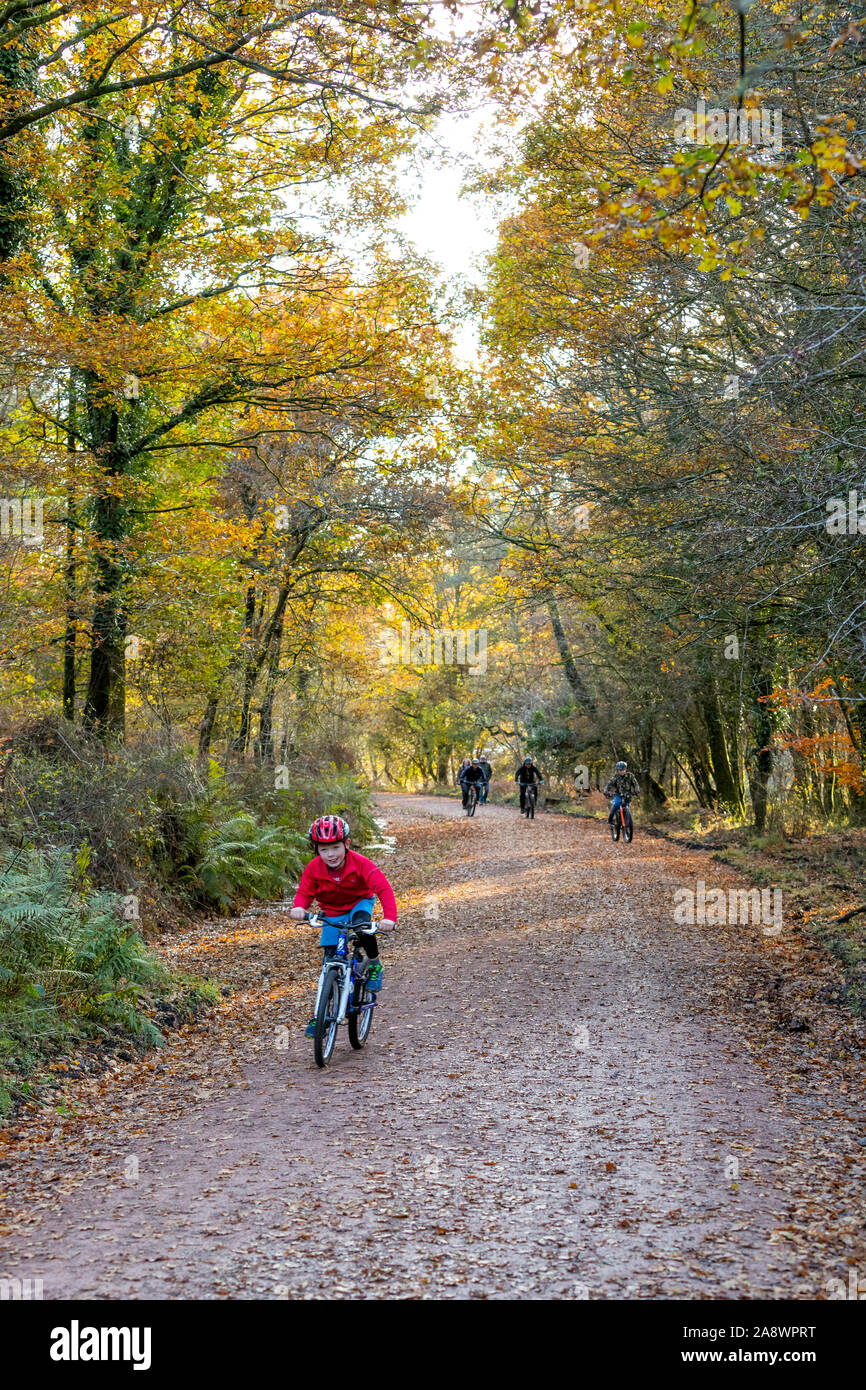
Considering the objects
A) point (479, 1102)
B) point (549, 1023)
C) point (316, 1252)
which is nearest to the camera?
point (316, 1252)

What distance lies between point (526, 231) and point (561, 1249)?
14167 millimetres

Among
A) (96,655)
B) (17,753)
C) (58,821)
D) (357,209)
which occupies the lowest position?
(58,821)

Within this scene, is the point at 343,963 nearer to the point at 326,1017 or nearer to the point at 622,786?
the point at 326,1017

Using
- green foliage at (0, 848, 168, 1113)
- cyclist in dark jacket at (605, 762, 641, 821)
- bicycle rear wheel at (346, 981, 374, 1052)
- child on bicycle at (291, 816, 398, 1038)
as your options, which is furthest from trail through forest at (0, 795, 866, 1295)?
cyclist in dark jacket at (605, 762, 641, 821)

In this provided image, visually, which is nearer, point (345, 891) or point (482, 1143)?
point (482, 1143)

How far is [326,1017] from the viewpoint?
7758 mm

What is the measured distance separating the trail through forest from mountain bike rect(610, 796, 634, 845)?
1135 centimetres

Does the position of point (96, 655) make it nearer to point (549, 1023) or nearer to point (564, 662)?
point (549, 1023)

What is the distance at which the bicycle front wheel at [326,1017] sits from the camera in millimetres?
7699

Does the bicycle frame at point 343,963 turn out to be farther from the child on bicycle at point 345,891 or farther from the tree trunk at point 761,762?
the tree trunk at point 761,762

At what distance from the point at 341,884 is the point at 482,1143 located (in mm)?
2562

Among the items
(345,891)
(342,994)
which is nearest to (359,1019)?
(342,994)

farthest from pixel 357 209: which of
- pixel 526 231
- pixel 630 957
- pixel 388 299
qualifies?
pixel 630 957
